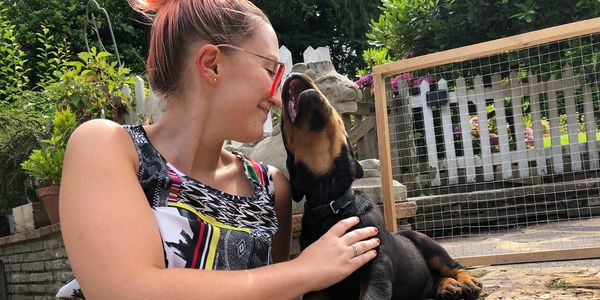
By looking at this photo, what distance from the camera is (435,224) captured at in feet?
18.8

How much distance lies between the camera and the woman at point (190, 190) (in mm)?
1349

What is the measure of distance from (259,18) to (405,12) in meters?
5.78

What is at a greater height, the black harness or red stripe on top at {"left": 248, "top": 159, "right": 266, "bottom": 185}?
red stripe on top at {"left": 248, "top": 159, "right": 266, "bottom": 185}

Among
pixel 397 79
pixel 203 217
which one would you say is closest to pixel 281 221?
pixel 203 217

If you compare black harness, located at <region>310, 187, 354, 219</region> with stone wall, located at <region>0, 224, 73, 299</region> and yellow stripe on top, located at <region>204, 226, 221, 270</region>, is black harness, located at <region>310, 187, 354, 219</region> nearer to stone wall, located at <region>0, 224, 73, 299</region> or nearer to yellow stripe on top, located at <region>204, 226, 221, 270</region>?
yellow stripe on top, located at <region>204, 226, 221, 270</region>

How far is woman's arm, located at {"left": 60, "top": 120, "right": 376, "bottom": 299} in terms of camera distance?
132 cm

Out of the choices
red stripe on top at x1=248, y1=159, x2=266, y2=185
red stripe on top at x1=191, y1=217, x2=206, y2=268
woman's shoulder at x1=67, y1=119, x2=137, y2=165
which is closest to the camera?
woman's shoulder at x1=67, y1=119, x2=137, y2=165

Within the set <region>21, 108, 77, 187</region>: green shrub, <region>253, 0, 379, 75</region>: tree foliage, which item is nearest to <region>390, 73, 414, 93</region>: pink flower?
<region>21, 108, 77, 187</region>: green shrub

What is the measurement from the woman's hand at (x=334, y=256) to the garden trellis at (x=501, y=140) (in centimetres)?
384

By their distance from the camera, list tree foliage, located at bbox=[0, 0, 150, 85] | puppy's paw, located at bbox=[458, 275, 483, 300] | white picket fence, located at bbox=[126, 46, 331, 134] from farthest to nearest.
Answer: tree foliage, located at bbox=[0, 0, 150, 85] < white picket fence, located at bbox=[126, 46, 331, 134] < puppy's paw, located at bbox=[458, 275, 483, 300]

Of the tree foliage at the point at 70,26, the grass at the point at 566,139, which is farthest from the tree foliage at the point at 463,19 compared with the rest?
the tree foliage at the point at 70,26

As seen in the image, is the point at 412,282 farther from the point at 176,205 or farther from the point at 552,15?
the point at 552,15

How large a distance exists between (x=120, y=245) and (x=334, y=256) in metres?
0.59

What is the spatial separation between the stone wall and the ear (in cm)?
296
